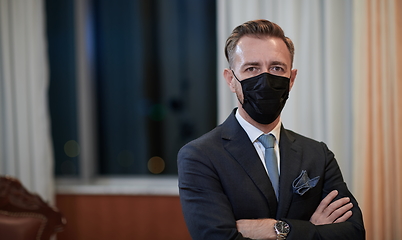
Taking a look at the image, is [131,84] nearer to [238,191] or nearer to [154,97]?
[154,97]

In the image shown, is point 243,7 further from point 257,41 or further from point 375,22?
point 257,41

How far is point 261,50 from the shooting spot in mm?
1636

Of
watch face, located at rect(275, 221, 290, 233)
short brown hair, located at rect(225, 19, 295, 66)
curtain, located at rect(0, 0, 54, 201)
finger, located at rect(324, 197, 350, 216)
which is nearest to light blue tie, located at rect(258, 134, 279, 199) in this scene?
watch face, located at rect(275, 221, 290, 233)

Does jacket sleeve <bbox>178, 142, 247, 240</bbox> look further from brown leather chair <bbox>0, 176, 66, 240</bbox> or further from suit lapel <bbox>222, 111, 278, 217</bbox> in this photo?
brown leather chair <bbox>0, 176, 66, 240</bbox>

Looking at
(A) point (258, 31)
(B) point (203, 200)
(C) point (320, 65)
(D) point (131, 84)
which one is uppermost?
(A) point (258, 31)

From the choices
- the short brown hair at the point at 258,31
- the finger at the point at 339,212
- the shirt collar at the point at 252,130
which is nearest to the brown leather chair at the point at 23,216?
the shirt collar at the point at 252,130

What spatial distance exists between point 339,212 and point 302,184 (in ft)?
0.68

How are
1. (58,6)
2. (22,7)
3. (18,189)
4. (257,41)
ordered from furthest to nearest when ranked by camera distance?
1. (58,6)
2. (22,7)
3. (18,189)
4. (257,41)

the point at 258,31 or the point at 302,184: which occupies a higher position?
the point at 258,31

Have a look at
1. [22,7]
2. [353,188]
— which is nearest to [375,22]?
[353,188]

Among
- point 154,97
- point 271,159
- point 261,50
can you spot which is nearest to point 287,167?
point 271,159

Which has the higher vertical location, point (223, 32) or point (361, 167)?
point (223, 32)

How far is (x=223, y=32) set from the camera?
9.83 feet

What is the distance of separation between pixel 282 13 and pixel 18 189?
2066 mm
